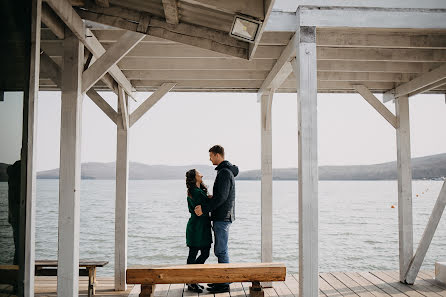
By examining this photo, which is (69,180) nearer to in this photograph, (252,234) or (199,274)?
(199,274)

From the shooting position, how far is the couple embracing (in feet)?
16.5

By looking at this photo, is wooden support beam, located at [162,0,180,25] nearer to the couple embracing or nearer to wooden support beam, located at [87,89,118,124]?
the couple embracing

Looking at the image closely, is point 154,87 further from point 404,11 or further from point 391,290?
point 391,290

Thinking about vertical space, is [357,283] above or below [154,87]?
below

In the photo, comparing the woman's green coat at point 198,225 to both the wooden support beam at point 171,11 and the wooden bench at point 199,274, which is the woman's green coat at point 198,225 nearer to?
the wooden bench at point 199,274

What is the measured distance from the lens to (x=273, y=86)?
543 cm

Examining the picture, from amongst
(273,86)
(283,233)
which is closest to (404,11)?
(273,86)

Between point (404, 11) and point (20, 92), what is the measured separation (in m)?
2.95

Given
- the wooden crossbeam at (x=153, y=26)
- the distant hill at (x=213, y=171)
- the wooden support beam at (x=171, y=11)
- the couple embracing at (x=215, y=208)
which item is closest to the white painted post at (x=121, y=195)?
the couple embracing at (x=215, y=208)

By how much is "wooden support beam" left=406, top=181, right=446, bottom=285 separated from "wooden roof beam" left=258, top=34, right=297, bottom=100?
7.96 feet

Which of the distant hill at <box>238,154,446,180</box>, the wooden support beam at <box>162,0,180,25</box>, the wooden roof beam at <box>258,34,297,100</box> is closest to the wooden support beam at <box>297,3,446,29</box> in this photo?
the wooden roof beam at <box>258,34,297,100</box>

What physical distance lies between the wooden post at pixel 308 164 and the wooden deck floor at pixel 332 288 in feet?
6.26

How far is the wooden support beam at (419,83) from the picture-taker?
5.15 metres

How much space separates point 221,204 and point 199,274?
96 cm
